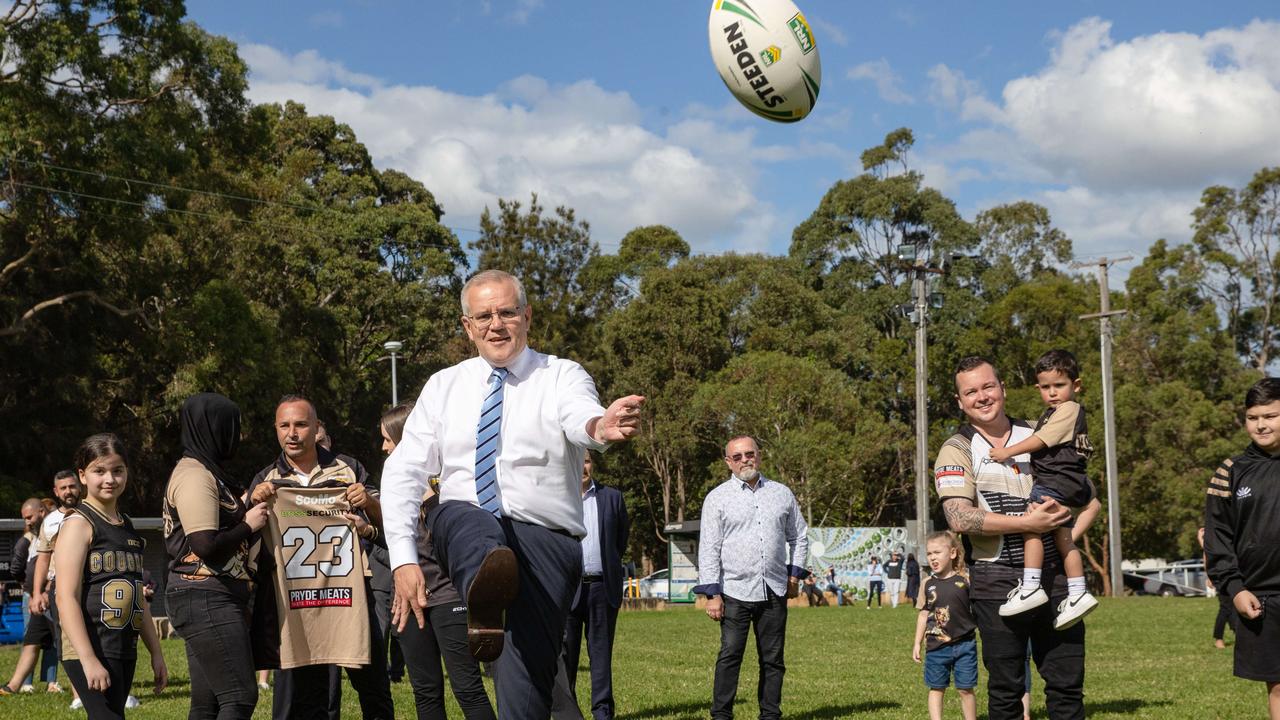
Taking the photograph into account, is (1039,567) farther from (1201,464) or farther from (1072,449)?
(1201,464)

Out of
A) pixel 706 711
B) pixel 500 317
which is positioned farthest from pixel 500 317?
pixel 706 711

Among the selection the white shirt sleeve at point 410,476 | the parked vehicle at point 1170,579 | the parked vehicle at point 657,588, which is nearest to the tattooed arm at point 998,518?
the white shirt sleeve at point 410,476

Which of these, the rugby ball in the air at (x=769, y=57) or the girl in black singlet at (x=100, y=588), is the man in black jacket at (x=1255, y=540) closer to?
the rugby ball in the air at (x=769, y=57)

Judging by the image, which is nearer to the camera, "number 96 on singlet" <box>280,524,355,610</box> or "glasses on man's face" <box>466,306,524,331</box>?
"glasses on man's face" <box>466,306,524,331</box>

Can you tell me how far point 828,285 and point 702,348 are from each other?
902 cm

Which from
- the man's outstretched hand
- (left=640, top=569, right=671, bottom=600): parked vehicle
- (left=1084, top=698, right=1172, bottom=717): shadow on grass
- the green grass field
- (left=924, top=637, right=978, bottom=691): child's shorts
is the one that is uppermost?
the man's outstretched hand

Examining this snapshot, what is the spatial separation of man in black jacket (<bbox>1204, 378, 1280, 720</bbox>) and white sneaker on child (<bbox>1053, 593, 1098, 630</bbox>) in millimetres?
903

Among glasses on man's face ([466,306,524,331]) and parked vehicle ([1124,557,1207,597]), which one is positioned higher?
glasses on man's face ([466,306,524,331])

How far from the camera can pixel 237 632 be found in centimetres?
547

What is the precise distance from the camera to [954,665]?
28.0 ft

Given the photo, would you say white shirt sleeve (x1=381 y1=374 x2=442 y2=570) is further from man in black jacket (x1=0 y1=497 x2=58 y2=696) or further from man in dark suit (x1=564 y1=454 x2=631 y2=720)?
man in black jacket (x1=0 y1=497 x2=58 y2=696)

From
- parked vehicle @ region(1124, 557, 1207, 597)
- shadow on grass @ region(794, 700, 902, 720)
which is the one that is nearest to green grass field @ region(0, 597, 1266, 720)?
shadow on grass @ region(794, 700, 902, 720)

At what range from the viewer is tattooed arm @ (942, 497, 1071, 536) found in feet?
18.8

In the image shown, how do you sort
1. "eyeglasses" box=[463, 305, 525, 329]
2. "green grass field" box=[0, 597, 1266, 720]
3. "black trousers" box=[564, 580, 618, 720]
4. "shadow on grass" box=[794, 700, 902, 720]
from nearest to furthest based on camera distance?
1. "eyeglasses" box=[463, 305, 525, 329]
2. "black trousers" box=[564, 580, 618, 720]
3. "shadow on grass" box=[794, 700, 902, 720]
4. "green grass field" box=[0, 597, 1266, 720]
